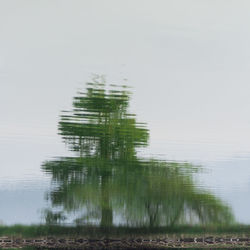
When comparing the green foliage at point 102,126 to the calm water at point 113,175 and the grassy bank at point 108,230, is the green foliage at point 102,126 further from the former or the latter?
the grassy bank at point 108,230

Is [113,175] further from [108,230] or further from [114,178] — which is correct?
[108,230]

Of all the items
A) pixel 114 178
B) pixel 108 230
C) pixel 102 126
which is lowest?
pixel 108 230

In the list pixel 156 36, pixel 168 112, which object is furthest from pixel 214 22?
pixel 168 112

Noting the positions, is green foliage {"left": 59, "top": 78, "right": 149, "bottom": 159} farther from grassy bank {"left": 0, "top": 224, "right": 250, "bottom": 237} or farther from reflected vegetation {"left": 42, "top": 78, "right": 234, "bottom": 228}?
grassy bank {"left": 0, "top": 224, "right": 250, "bottom": 237}

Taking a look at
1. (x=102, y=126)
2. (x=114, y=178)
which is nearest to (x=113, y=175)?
(x=114, y=178)

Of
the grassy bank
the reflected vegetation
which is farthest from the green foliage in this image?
the grassy bank

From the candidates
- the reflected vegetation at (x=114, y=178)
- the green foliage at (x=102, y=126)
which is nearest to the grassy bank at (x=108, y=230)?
the reflected vegetation at (x=114, y=178)

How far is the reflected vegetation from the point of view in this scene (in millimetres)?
1133

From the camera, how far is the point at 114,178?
119cm

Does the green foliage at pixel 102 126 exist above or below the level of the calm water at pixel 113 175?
above

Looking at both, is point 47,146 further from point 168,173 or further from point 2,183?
point 168,173

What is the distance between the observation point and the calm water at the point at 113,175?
1.13 meters

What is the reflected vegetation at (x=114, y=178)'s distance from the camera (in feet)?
3.72

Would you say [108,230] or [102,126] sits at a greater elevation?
[102,126]
